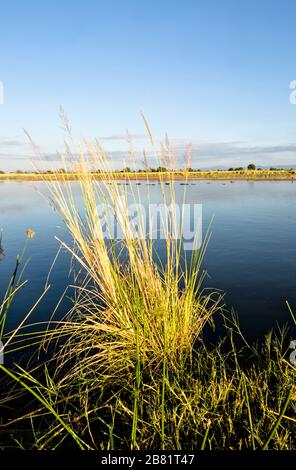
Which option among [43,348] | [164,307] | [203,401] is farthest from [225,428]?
[43,348]

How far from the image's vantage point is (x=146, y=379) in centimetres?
233

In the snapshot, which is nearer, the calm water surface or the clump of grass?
the clump of grass

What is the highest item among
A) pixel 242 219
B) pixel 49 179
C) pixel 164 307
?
pixel 49 179

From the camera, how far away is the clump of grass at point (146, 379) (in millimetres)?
1720

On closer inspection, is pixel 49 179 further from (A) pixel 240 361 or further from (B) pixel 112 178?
(A) pixel 240 361

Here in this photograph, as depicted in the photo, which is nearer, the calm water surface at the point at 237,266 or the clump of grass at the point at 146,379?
the clump of grass at the point at 146,379

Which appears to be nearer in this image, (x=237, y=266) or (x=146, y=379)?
(x=146, y=379)

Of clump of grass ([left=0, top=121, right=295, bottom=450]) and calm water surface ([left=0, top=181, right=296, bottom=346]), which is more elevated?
clump of grass ([left=0, top=121, right=295, bottom=450])

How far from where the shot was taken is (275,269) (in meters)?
4.94

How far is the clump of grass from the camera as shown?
5.64ft

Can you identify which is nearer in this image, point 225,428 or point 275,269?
point 225,428

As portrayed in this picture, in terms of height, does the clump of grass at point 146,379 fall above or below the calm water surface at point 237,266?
above

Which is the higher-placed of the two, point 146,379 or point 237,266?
point 146,379
